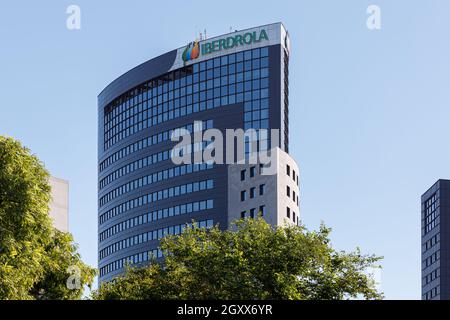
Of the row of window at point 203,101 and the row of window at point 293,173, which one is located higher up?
the row of window at point 203,101

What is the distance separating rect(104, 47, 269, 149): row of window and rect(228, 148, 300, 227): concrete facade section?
3893 cm

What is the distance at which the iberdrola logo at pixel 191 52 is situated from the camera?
18925 cm

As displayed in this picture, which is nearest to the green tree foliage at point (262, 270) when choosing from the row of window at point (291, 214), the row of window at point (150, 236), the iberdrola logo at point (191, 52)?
Answer: the row of window at point (291, 214)

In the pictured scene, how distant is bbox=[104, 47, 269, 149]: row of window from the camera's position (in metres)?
178

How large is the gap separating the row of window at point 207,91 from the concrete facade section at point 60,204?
82854 mm

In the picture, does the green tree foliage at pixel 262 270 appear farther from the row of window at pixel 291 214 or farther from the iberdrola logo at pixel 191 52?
the iberdrola logo at pixel 191 52

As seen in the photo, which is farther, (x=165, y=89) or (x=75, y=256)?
(x=165, y=89)

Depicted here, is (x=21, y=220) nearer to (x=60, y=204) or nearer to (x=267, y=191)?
(x=60, y=204)

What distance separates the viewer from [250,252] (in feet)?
182

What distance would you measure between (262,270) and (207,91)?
13538cm

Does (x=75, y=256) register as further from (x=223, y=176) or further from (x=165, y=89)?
(x=165, y=89)
